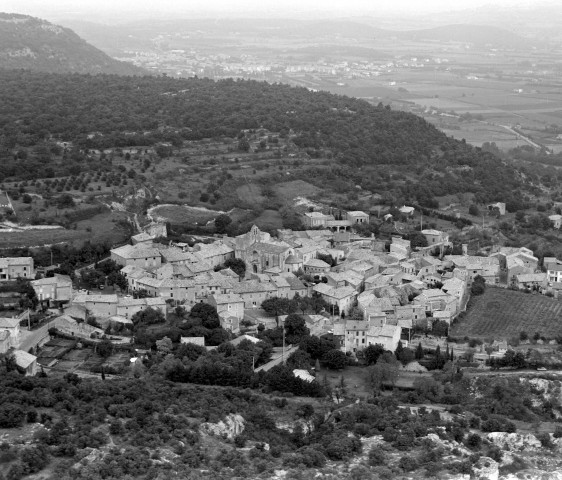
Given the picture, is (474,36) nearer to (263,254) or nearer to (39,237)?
(263,254)

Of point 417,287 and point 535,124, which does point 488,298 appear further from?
point 535,124

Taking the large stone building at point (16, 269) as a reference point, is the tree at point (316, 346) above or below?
below

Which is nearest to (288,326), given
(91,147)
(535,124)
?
(91,147)

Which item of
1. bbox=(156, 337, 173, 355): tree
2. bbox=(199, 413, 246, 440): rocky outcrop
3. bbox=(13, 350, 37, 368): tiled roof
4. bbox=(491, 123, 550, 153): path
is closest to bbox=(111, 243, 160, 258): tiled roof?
bbox=(156, 337, 173, 355): tree

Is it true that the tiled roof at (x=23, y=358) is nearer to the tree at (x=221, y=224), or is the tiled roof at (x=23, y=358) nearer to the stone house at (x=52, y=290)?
the stone house at (x=52, y=290)

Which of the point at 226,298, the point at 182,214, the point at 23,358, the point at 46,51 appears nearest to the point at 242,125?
the point at 182,214

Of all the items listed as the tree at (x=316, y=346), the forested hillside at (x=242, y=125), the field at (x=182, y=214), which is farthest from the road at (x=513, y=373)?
the forested hillside at (x=242, y=125)
